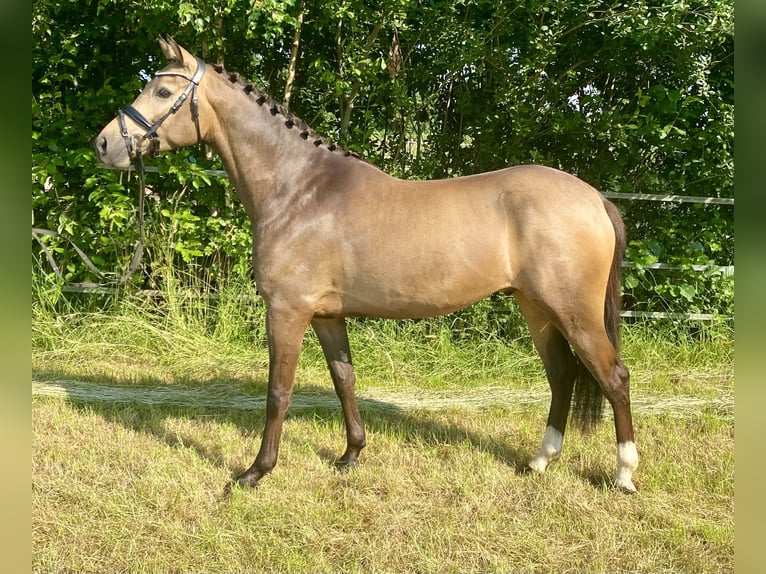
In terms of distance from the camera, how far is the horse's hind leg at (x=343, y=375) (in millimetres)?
3738

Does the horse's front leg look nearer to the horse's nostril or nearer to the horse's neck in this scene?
the horse's neck

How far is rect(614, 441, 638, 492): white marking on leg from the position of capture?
10.9 ft

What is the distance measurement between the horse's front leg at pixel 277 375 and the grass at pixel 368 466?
0.10 meters

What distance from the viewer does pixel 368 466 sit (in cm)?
369

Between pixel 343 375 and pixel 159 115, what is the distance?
1.76 m

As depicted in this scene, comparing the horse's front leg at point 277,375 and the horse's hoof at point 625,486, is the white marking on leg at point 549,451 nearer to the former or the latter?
the horse's hoof at point 625,486

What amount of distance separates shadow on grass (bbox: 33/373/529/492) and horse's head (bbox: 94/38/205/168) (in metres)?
1.80

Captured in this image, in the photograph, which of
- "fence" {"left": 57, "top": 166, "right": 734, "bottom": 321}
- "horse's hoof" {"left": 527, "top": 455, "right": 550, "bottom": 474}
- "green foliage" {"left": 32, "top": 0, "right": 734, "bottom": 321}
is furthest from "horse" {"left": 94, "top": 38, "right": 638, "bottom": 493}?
"fence" {"left": 57, "top": 166, "right": 734, "bottom": 321}

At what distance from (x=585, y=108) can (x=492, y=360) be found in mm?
2818

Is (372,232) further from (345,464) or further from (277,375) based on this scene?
(345,464)

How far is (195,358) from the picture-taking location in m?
5.78

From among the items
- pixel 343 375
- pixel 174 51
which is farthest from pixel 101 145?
pixel 343 375

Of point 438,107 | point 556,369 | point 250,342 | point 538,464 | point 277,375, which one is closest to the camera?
point 277,375

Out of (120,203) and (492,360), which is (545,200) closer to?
(492,360)
